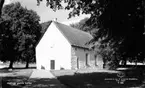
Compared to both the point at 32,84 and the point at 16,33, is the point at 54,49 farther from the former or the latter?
the point at 32,84

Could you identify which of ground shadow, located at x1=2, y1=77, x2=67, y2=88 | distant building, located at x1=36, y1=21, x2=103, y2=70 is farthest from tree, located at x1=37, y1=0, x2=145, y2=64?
distant building, located at x1=36, y1=21, x2=103, y2=70

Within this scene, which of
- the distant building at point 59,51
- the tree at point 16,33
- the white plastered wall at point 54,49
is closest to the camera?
the distant building at point 59,51

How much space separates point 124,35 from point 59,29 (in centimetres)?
2713

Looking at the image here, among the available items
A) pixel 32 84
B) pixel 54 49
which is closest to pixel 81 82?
pixel 32 84

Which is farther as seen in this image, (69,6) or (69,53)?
(69,53)

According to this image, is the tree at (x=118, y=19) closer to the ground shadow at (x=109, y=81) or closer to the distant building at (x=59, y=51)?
the ground shadow at (x=109, y=81)

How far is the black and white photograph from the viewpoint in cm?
1588

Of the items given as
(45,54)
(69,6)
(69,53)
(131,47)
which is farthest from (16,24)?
(131,47)

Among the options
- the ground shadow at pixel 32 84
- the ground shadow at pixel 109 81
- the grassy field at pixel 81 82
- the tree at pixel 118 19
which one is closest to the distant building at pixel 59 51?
the grassy field at pixel 81 82

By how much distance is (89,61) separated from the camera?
154 feet

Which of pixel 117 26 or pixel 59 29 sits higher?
pixel 59 29

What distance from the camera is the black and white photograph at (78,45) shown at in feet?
52.1

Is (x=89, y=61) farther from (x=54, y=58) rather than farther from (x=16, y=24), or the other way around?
(x=16, y=24)

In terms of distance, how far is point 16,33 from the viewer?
161 ft
